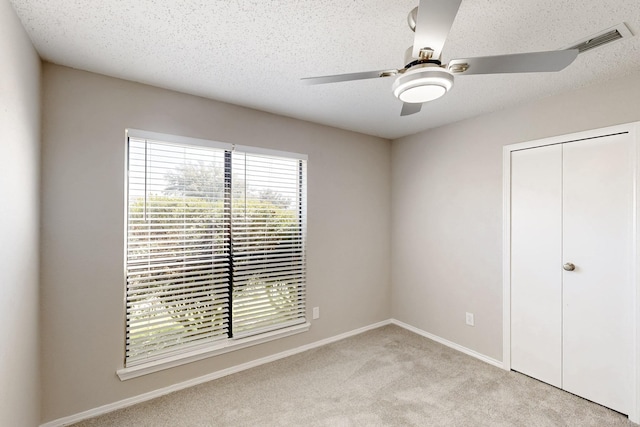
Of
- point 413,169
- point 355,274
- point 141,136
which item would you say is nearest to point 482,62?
point 141,136

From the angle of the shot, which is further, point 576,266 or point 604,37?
point 576,266

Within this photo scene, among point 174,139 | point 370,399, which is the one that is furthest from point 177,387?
point 174,139

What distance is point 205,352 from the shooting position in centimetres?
255

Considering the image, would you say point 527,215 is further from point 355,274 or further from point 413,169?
point 355,274

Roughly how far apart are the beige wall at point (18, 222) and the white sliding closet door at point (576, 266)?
355 cm

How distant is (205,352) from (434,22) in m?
2.76

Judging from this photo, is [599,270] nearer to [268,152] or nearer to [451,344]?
[451,344]

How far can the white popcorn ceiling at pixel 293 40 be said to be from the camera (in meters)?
1.47

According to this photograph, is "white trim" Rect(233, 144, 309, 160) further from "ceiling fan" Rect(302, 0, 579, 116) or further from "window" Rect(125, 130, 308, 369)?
"ceiling fan" Rect(302, 0, 579, 116)

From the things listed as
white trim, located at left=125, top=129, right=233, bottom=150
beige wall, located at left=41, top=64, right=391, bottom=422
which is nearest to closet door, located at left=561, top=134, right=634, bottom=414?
beige wall, located at left=41, top=64, right=391, bottom=422

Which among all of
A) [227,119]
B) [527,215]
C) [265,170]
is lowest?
[527,215]

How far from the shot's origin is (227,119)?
272 centimetres

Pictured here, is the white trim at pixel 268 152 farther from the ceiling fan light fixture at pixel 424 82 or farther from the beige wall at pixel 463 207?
the ceiling fan light fixture at pixel 424 82

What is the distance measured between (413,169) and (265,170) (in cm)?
188
